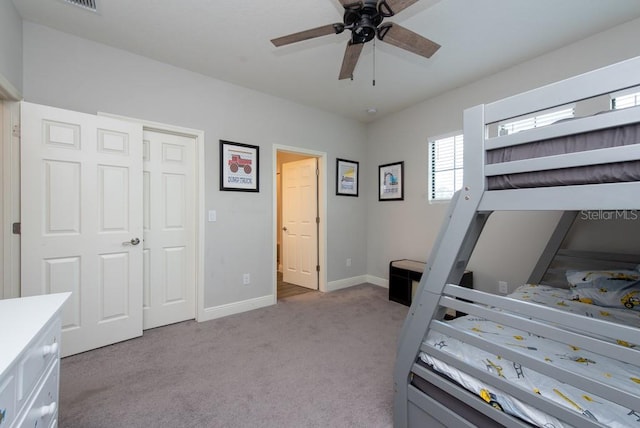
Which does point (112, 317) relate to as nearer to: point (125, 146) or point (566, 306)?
point (125, 146)

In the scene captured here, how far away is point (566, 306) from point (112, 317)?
341cm

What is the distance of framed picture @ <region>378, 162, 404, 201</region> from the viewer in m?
3.88

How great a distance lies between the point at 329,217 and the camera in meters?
4.01

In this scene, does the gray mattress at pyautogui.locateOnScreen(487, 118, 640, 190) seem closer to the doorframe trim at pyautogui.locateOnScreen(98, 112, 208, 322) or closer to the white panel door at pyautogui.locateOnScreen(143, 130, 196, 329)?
the doorframe trim at pyautogui.locateOnScreen(98, 112, 208, 322)

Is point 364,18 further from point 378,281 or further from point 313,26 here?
point 378,281

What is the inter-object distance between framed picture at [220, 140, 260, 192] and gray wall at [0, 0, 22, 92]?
154 cm

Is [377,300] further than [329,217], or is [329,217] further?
[329,217]

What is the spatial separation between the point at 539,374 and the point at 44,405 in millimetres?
1837

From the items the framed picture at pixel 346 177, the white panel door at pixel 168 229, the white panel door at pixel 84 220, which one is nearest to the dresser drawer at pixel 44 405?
the white panel door at pixel 84 220

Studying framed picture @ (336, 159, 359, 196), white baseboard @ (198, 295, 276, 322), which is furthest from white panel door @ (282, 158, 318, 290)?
white baseboard @ (198, 295, 276, 322)

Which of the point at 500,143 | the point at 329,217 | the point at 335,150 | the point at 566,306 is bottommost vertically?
the point at 566,306

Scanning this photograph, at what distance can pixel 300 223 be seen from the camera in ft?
14.1

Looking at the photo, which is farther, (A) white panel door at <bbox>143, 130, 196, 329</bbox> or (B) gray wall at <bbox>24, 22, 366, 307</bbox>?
(A) white panel door at <bbox>143, 130, 196, 329</bbox>

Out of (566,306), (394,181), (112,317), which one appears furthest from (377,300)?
(112,317)
